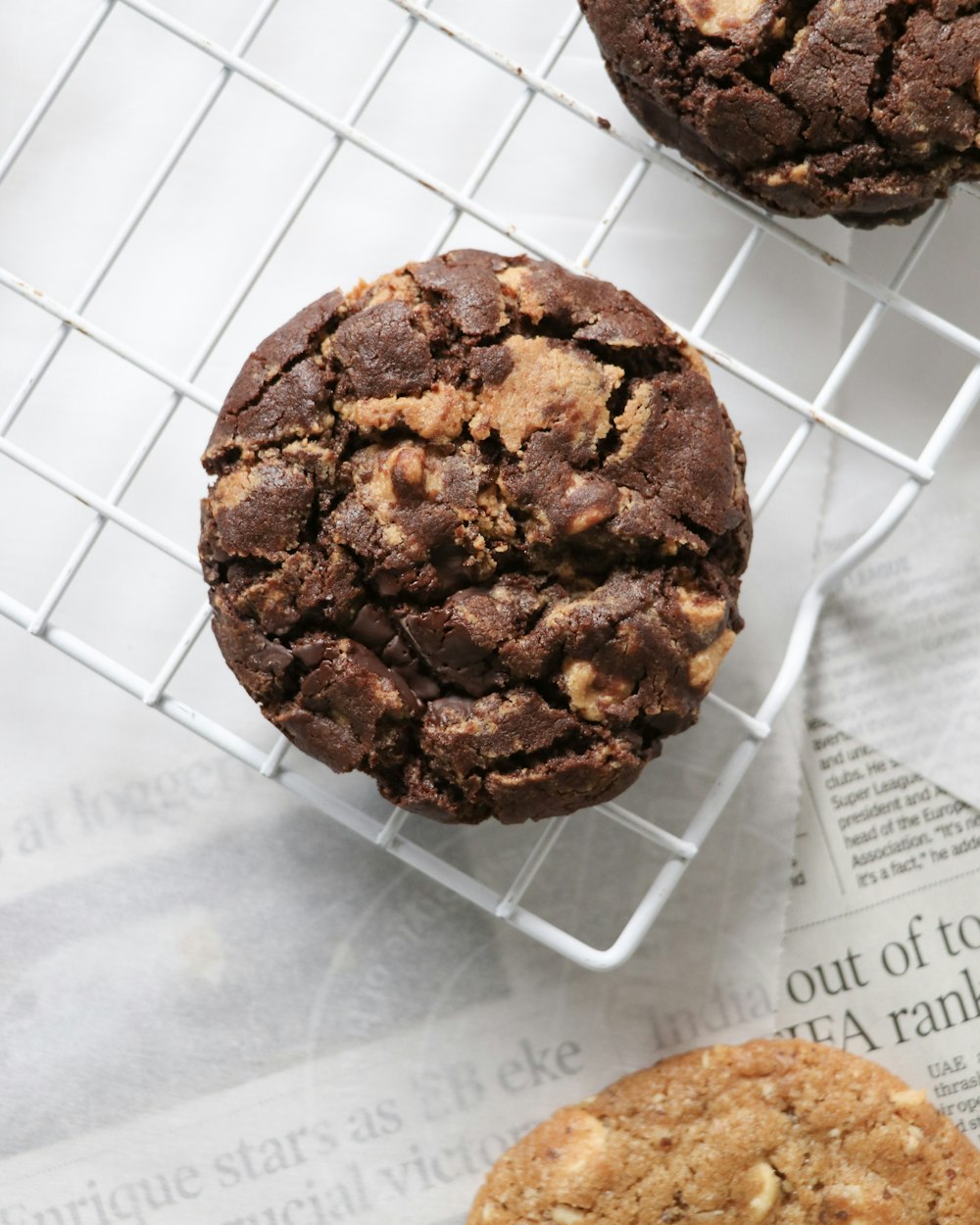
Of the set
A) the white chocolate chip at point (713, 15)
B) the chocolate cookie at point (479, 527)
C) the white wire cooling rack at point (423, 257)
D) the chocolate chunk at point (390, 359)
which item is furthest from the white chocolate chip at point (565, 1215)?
the white chocolate chip at point (713, 15)

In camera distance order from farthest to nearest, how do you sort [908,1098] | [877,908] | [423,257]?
[877,908] < [908,1098] < [423,257]

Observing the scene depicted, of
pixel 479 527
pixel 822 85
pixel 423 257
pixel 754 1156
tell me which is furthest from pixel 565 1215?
pixel 822 85

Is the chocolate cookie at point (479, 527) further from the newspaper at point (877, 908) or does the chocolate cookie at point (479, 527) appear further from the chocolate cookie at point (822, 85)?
the newspaper at point (877, 908)

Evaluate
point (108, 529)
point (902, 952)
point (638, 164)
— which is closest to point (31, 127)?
point (108, 529)

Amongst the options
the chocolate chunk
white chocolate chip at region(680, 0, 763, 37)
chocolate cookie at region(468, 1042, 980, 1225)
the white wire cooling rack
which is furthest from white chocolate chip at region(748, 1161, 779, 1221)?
white chocolate chip at region(680, 0, 763, 37)

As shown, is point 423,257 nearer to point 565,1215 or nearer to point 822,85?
point 822,85

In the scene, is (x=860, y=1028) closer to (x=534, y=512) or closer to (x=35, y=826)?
(x=534, y=512)

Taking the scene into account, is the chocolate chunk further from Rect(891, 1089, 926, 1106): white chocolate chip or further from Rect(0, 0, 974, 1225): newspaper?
Rect(891, 1089, 926, 1106): white chocolate chip
